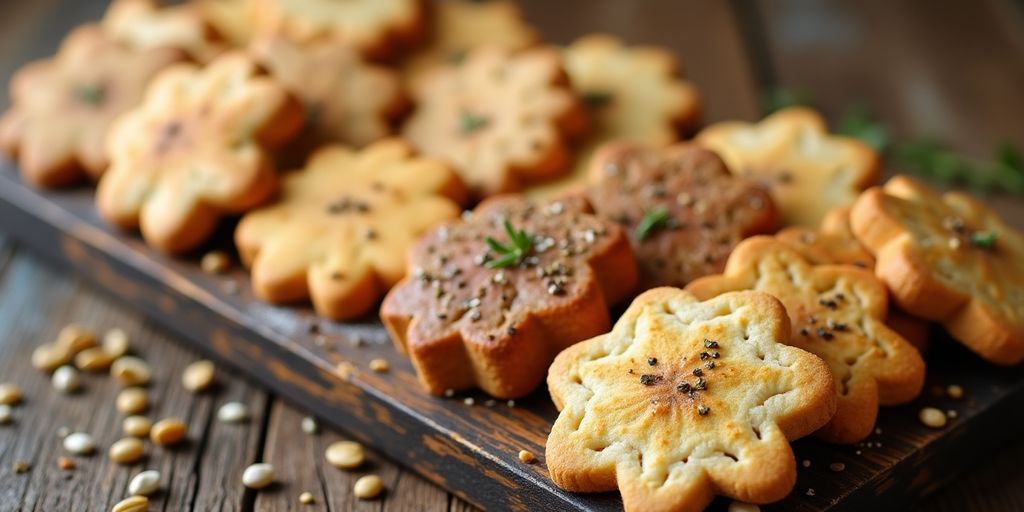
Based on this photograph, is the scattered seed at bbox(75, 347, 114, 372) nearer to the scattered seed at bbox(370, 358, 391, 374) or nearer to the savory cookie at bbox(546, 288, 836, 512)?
the scattered seed at bbox(370, 358, 391, 374)

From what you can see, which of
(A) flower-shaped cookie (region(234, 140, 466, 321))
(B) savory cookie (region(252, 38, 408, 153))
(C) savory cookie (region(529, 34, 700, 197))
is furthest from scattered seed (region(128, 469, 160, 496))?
(C) savory cookie (region(529, 34, 700, 197))

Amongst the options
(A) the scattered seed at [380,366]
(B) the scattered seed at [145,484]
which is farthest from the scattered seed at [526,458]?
(B) the scattered seed at [145,484]

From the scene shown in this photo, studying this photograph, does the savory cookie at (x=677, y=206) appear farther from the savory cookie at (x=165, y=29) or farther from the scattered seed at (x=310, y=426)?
the savory cookie at (x=165, y=29)

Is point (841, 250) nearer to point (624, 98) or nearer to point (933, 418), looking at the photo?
point (933, 418)

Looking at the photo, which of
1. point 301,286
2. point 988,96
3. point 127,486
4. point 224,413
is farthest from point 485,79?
point 988,96

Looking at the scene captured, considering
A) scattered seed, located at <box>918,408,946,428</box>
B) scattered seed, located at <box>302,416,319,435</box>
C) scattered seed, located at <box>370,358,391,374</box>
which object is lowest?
scattered seed, located at <box>302,416,319,435</box>
